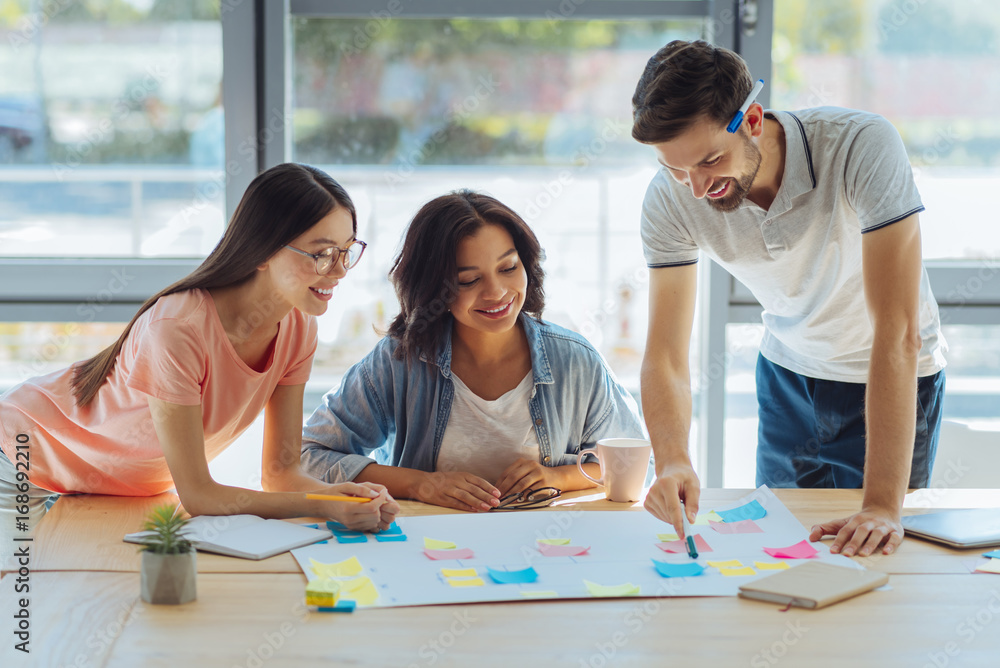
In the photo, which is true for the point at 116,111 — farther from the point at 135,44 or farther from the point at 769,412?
the point at 769,412

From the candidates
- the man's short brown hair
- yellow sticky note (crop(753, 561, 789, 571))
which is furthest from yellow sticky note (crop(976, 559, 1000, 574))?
the man's short brown hair

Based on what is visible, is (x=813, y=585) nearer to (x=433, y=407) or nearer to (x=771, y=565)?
(x=771, y=565)

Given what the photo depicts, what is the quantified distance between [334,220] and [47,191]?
1720mm

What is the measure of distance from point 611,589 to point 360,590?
1.07 ft

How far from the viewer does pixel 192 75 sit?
8.98 ft

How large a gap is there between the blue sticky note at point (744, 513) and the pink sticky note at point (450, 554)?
0.43 meters

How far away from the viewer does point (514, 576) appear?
1156 mm

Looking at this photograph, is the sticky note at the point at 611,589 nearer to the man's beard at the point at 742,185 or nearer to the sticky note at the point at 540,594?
the sticky note at the point at 540,594

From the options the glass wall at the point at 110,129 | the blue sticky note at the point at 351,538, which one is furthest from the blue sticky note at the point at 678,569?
the glass wall at the point at 110,129

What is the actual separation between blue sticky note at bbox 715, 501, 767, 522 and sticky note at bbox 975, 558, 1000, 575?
0.32 meters

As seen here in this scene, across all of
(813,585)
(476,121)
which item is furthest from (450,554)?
(476,121)

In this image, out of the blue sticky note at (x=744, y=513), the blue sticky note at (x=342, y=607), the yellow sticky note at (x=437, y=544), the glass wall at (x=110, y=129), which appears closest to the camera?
the blue sticky note at (x=342, y=607)

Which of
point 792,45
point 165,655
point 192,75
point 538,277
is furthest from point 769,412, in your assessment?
point 192,75

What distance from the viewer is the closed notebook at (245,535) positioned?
4.02 feet
